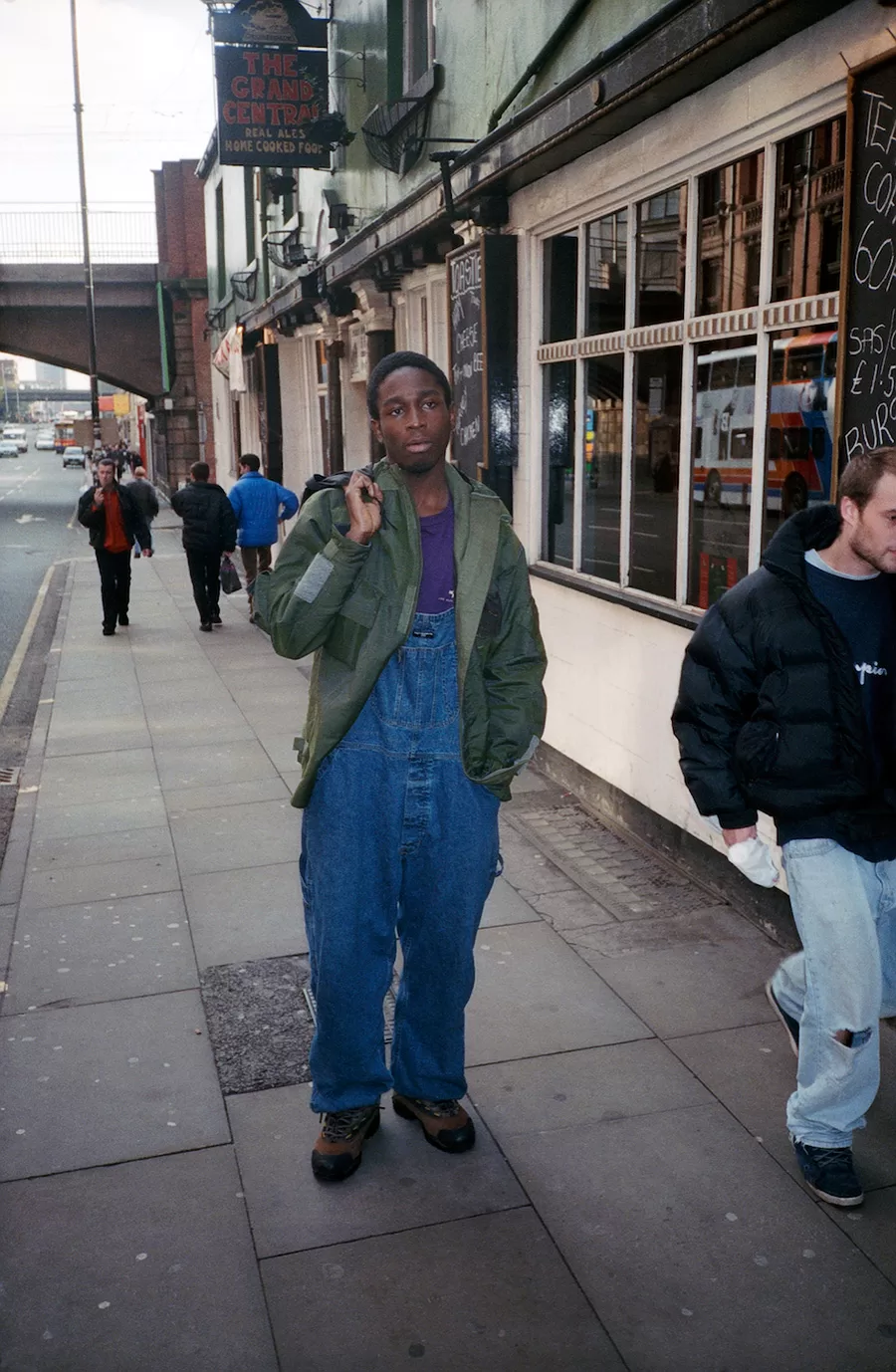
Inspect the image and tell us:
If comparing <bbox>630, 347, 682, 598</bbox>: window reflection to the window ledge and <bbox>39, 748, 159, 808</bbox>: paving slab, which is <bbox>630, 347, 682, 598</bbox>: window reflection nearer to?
the window ledge

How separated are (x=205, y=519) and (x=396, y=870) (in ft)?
34.2

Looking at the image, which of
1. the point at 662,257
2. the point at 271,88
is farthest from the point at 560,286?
the point at 271,88

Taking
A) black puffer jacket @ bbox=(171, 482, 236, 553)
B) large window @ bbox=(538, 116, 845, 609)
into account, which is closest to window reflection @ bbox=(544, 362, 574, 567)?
large window @ bbox=(538, 116, 845, 609)

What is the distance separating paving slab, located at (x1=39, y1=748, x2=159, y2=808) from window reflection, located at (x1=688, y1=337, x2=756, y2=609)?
3627 millimetres

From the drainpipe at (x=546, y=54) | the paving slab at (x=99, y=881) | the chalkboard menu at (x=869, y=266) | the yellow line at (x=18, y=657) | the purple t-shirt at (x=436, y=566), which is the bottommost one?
the yellow line at (x=18, y=657)

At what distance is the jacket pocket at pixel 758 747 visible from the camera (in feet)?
10.2

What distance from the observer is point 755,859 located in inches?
124

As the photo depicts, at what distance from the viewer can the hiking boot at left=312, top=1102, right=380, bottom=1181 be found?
3334mm

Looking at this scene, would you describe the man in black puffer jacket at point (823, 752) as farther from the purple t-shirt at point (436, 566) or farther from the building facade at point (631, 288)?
the building facade at point (631, 288)

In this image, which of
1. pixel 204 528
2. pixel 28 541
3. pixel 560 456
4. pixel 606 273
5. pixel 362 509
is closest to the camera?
pixel 362 509

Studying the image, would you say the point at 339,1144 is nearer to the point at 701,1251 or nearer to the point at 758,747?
the point at 701,1251

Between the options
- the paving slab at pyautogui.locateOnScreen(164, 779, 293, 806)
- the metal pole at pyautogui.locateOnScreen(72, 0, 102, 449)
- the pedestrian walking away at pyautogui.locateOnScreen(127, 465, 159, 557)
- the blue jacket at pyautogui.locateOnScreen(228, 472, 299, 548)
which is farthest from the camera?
the metal pole at pyautogui.locateOnScreen(72, 0, 102, 449)

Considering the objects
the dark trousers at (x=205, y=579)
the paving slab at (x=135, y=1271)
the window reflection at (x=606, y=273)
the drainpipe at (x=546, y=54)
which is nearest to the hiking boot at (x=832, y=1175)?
the paving slab at (x=135, y=1271)

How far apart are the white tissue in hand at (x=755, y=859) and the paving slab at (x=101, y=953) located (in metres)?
2.39
